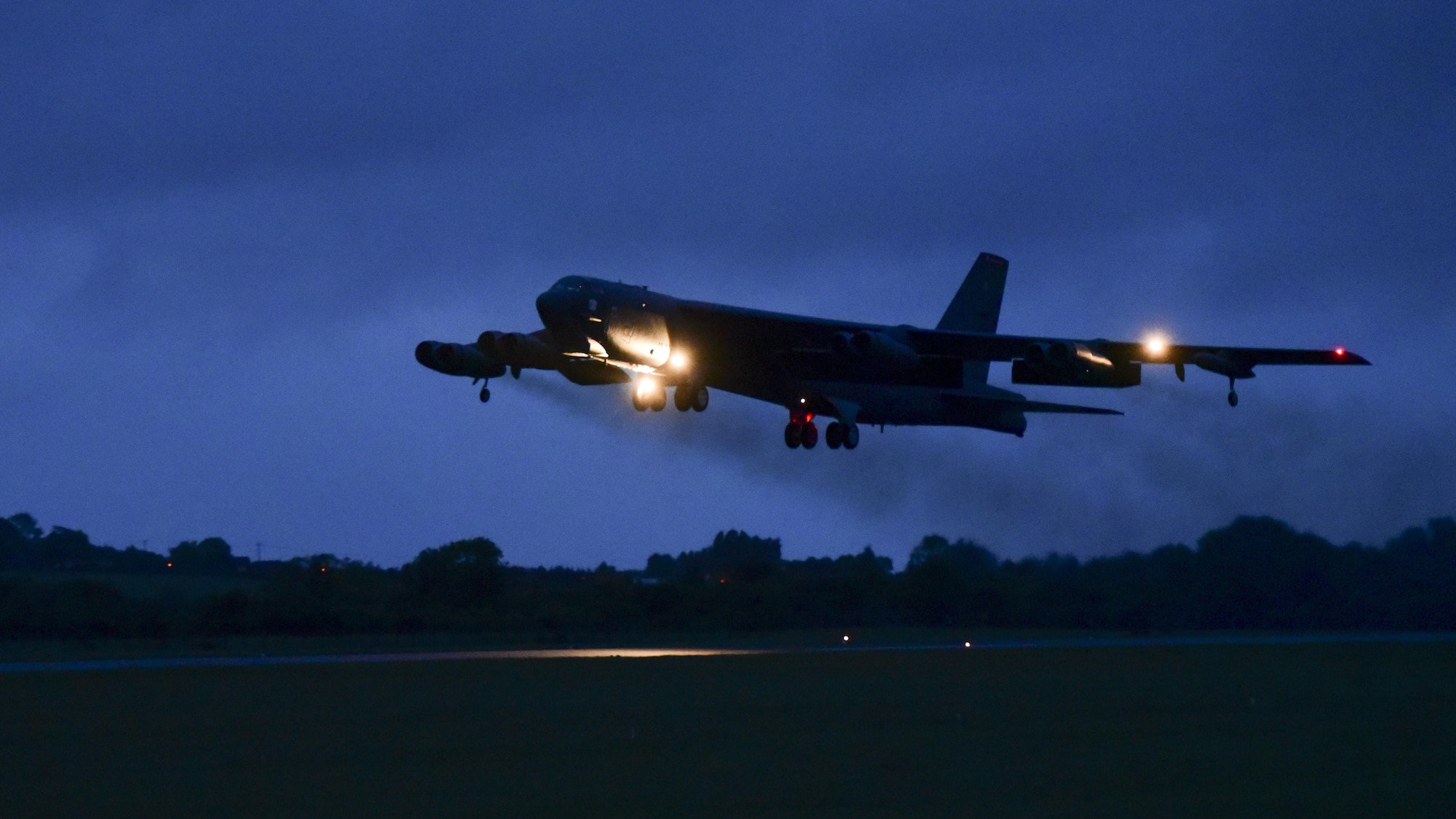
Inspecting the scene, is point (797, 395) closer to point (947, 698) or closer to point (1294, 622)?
point (947, 698)

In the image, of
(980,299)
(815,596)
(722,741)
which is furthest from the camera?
(815,596)

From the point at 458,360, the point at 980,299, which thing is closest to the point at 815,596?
the point at 980,299

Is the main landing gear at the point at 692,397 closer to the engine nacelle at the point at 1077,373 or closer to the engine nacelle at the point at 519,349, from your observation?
the engine nacelle at the point at 519,349

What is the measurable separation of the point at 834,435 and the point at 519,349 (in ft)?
28.0

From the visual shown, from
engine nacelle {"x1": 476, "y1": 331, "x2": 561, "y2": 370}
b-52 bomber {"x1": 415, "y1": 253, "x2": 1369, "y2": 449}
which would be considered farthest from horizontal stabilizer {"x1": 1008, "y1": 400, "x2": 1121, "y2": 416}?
engine nacelle {"x1": 476, "y1": 331, "x2": 561, "y2": 370}

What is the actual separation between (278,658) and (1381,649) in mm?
28957

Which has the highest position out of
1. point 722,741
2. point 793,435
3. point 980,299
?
point 980,299

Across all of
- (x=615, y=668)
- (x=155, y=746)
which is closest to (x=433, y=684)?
(x=615, y=668)

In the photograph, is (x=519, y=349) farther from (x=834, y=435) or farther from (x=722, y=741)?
(x=722, y=741)

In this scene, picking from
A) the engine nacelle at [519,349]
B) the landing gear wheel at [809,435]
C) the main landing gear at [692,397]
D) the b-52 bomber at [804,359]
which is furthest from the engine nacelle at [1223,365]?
the engine nacelle at [519,349]

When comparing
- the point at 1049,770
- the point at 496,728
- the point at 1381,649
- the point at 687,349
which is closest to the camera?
the point at 1049,770

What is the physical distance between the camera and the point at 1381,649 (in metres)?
43.5

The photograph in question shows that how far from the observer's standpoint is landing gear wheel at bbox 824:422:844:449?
136ft

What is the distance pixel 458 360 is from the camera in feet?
132
